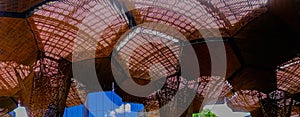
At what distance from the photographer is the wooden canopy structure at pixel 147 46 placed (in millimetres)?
24078

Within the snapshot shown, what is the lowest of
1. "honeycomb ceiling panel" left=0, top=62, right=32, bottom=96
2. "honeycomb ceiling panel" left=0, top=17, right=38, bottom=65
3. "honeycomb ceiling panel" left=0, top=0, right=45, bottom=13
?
"honeycomb ceiling panel" left=0, top=62, right=32, bottom=96

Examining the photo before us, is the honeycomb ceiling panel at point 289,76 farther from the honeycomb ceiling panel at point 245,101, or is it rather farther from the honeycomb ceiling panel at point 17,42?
the honeycomb ceiling panel at point 17,42

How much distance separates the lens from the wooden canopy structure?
24078 millimetres

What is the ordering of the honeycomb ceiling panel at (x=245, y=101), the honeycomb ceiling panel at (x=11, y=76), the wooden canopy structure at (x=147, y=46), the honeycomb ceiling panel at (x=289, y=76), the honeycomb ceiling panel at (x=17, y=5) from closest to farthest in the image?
1. the honeycomb ceiling panel at (x=17, y=5)
2. the wooden canopy structure at (x=147, y=46)
3. the honeycomb ceiling panel at (x=289, y=76)
4. the honeycomb ceiling panel at (x=11, y=76)
5. the honeycomb ceiling panel at (x=245, y=101)

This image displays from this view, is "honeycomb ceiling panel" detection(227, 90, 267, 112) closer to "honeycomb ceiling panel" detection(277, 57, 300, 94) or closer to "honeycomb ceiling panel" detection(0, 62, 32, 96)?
"honeycomb ceiling panel" detection(277, 57, 300, 94)

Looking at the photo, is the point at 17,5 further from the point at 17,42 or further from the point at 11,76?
the point at 11,76

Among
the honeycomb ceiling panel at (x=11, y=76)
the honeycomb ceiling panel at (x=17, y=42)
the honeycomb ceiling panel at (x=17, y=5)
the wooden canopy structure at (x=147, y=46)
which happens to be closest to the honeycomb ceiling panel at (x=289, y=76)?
the wooden canopy structure at (x=147, y=46)

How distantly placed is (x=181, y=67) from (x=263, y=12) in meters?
10.3

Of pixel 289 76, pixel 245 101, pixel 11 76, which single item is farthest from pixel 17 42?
pixel 245 101

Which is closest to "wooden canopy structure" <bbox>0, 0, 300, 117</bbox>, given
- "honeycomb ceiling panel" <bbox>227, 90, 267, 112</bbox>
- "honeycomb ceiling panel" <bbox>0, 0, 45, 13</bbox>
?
"honeycomb ceiling panel" <bbox>0, 0, 45, 13</bbox>

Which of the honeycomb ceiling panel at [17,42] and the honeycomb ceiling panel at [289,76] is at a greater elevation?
the honeycomb ceiling panel at [17,42]

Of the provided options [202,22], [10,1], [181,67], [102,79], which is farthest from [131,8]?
[102,79]

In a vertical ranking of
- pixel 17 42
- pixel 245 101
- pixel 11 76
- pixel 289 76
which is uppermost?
pixel 17 42

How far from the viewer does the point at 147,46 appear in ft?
96.8
